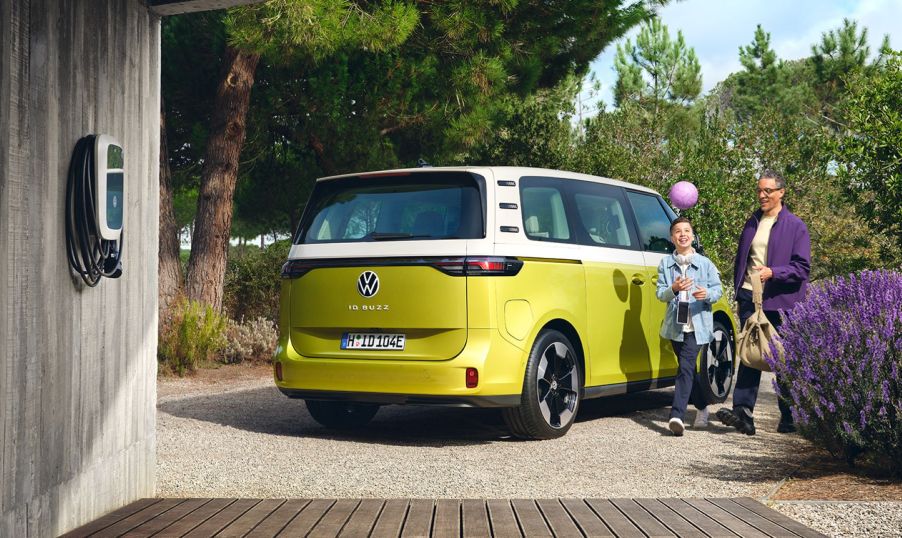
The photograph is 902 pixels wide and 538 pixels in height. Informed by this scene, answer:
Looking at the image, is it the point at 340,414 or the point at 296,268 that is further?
the point at 340,414

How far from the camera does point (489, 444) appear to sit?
8.71 meters

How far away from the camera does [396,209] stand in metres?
8.68

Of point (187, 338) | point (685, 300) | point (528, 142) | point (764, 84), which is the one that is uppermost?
point (764, 84)

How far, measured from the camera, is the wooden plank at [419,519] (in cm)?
527

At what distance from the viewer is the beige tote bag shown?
8.88 m

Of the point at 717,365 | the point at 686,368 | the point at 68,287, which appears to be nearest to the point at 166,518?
the point at 68,287

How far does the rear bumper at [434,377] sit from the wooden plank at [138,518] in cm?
239

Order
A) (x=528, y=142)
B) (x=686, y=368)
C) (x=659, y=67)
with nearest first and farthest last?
(x=686, y=368)
(x=528, y=142)
(x=659, y=67)

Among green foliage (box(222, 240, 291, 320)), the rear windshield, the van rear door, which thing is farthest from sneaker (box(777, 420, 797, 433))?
green foliage (box(222, 240, 291, 320))

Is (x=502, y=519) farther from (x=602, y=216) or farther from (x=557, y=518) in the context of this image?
(x=602, y=216)

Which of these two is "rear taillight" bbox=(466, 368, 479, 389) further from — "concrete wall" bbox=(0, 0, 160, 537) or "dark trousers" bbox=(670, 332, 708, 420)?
"concrete wall" bbox=(0, 0, 160, 537)

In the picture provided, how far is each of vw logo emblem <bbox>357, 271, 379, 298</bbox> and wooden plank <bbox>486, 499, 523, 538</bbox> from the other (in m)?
2.65

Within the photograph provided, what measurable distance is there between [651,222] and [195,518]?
19.6ft

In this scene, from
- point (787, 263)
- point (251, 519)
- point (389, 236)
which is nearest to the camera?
point (251, 519)
